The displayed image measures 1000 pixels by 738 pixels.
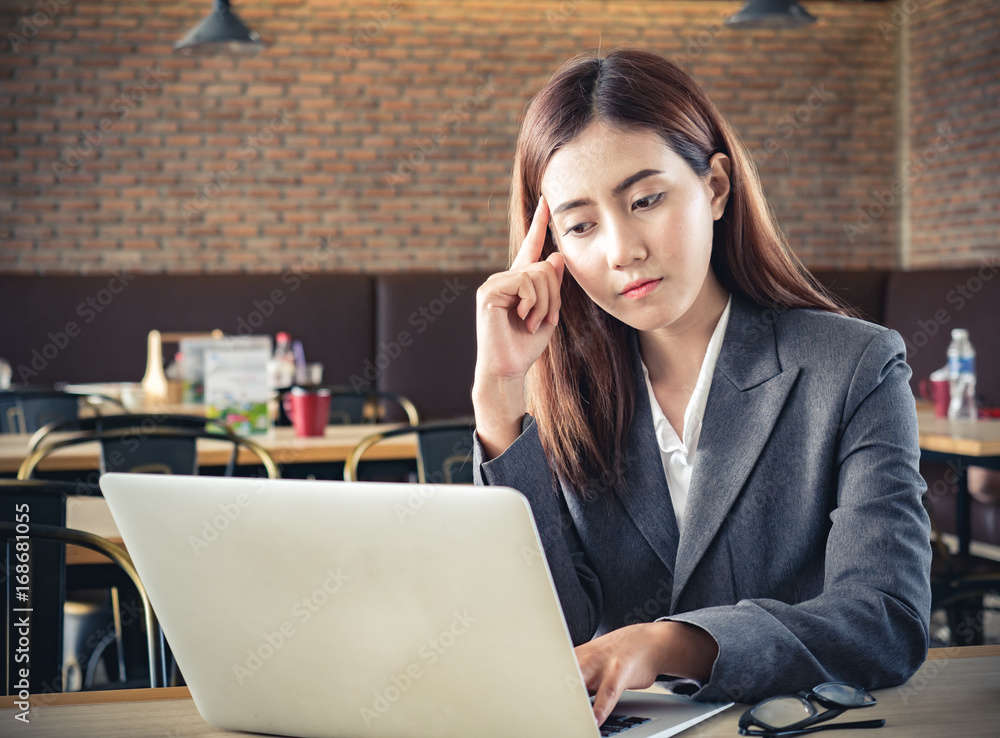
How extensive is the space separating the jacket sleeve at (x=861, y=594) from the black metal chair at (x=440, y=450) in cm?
158

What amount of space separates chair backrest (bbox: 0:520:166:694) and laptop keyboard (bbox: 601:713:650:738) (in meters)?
0.67

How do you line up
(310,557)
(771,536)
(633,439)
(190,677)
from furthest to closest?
(633,439) < (771,536) < (190,677) < (310,557)

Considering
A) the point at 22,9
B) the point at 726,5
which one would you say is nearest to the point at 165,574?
the point at 22,9

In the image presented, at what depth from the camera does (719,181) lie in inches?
50.4

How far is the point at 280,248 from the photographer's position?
6605 mm

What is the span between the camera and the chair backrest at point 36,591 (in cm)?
128

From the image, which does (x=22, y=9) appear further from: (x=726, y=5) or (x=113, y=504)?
(x=113, y=504)

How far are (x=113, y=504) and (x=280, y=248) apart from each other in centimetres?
602

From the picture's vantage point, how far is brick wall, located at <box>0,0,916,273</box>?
6.32 m
